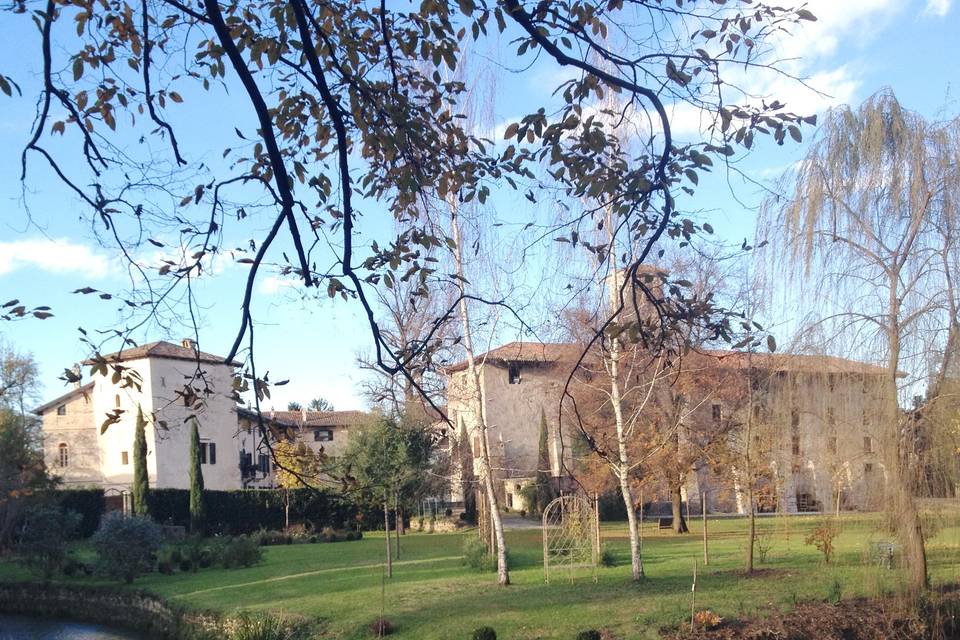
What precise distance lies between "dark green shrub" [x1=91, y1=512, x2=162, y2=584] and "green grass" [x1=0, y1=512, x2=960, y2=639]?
21.1 inches

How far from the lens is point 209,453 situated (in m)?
46.5

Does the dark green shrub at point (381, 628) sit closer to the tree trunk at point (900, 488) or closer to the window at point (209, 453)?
the tree trunk at point (900, 488)

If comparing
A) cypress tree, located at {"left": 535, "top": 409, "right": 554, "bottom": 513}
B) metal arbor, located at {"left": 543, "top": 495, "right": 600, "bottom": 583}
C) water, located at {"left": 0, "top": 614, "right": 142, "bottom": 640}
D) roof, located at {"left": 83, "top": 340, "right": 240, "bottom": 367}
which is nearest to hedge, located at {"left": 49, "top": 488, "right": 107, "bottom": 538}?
water, located at {"left": 0, "top": 614, "right": 142, "bottom": 640}

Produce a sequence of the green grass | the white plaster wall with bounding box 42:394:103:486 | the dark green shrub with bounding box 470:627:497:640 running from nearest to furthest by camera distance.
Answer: the dark green shrub with bounding box 470:627:497:640 → the green grass → the white plaster wall with bounding box 42:394:103:486

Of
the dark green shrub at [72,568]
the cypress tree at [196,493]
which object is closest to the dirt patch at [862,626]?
the dark green shrub at [72,568]

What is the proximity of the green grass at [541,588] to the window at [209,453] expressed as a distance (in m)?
19.5

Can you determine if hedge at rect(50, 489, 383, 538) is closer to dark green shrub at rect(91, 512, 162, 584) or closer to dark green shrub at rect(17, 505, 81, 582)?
dark green shrub at rect(17, 505, 81, 582)

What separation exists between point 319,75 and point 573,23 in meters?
1.53

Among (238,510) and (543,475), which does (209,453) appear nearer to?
(238,510)

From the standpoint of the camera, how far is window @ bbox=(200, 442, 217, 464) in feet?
148

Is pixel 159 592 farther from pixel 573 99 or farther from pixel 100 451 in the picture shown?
pixel 100 451

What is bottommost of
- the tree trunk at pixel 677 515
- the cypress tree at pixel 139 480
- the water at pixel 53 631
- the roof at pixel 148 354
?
the water at pixel 53 631

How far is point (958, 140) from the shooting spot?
1389cm

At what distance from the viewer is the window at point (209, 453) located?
45.1 metres
